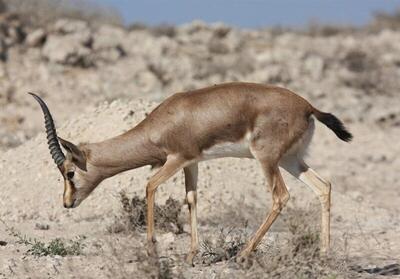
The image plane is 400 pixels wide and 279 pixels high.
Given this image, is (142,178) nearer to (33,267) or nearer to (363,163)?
(33,267)

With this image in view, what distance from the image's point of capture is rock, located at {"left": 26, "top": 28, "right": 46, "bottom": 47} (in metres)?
27.9

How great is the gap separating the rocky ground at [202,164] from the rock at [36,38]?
35mm

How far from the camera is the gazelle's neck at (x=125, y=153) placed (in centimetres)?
976

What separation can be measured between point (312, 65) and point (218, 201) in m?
17.1

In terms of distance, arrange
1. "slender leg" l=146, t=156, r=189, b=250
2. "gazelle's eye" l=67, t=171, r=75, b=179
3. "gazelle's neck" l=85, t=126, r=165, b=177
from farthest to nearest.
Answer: "gazelle's eye" l=67, t=171, r=75, b=179, "gazelle's neck" l=85, t=126, r=165, b=177, "slender leg" l=146, t=156, r=189, b=250

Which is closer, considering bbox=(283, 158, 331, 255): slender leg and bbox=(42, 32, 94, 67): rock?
bbox=(283, 158, 331, 255): slender leg

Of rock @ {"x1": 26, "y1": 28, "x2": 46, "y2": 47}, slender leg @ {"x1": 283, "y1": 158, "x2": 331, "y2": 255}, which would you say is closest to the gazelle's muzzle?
slender leg @ {"x1": 283, "y1": 158, "x2": 331, "y2": 255}

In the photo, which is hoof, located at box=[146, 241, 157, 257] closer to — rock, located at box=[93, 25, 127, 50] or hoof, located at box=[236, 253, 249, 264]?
hoof, located at box=[236, 253, 249, 264]

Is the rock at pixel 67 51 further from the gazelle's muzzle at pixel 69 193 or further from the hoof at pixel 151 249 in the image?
the hoof at pixel 151 249

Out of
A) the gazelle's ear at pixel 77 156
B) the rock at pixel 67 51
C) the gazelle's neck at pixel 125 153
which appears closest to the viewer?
the gazelle's neck at pixel 125 153

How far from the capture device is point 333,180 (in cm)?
1809

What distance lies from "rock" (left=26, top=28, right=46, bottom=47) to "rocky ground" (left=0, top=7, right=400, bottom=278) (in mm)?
35

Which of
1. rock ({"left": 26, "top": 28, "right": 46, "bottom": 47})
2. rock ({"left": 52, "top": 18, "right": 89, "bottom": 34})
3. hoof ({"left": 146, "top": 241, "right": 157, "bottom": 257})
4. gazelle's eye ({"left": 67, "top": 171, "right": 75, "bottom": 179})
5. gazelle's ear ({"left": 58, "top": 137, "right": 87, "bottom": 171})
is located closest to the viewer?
hoof ({"left": 146, "top": 241, "right": 157, "bottom": 257})

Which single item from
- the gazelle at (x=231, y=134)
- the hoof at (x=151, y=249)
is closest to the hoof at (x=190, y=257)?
the gazelle at (x=231, y=134)
